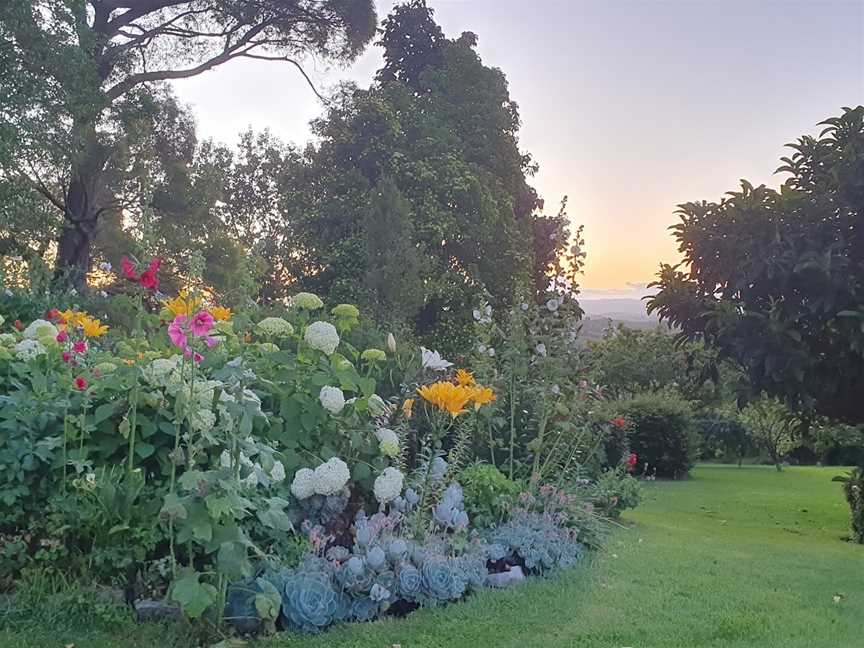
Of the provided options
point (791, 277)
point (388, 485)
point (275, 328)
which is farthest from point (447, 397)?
point (791, 277)

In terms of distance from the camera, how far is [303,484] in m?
3.22

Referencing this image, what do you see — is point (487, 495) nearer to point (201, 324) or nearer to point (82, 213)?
point (201, 324)

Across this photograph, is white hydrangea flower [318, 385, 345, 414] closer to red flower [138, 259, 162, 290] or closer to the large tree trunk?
red flower [138, 259, 162, 290]

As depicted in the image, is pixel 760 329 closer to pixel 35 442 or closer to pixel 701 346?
pixel 701 346

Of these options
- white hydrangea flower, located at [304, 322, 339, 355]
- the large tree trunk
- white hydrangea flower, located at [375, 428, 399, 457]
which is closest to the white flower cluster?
white hydrangea flower, located at [375, 428, 399, 457]

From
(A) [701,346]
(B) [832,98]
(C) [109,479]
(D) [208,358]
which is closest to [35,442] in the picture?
(C) [109,479]

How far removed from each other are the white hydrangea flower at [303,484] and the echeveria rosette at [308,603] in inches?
16.3

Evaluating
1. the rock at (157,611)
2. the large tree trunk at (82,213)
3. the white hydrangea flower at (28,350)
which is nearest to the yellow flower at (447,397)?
the rock at (157,611)

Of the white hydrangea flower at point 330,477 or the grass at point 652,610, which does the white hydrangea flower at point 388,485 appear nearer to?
the white hydrangea flower at point 330,477

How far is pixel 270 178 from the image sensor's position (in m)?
22.8

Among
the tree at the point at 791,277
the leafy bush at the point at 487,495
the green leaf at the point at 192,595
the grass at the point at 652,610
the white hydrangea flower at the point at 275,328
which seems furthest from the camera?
the tree at the point at 791,277

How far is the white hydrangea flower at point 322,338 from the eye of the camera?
11.7 ft

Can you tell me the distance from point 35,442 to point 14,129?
9663 mm

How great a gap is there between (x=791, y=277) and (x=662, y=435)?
24.6 feet
